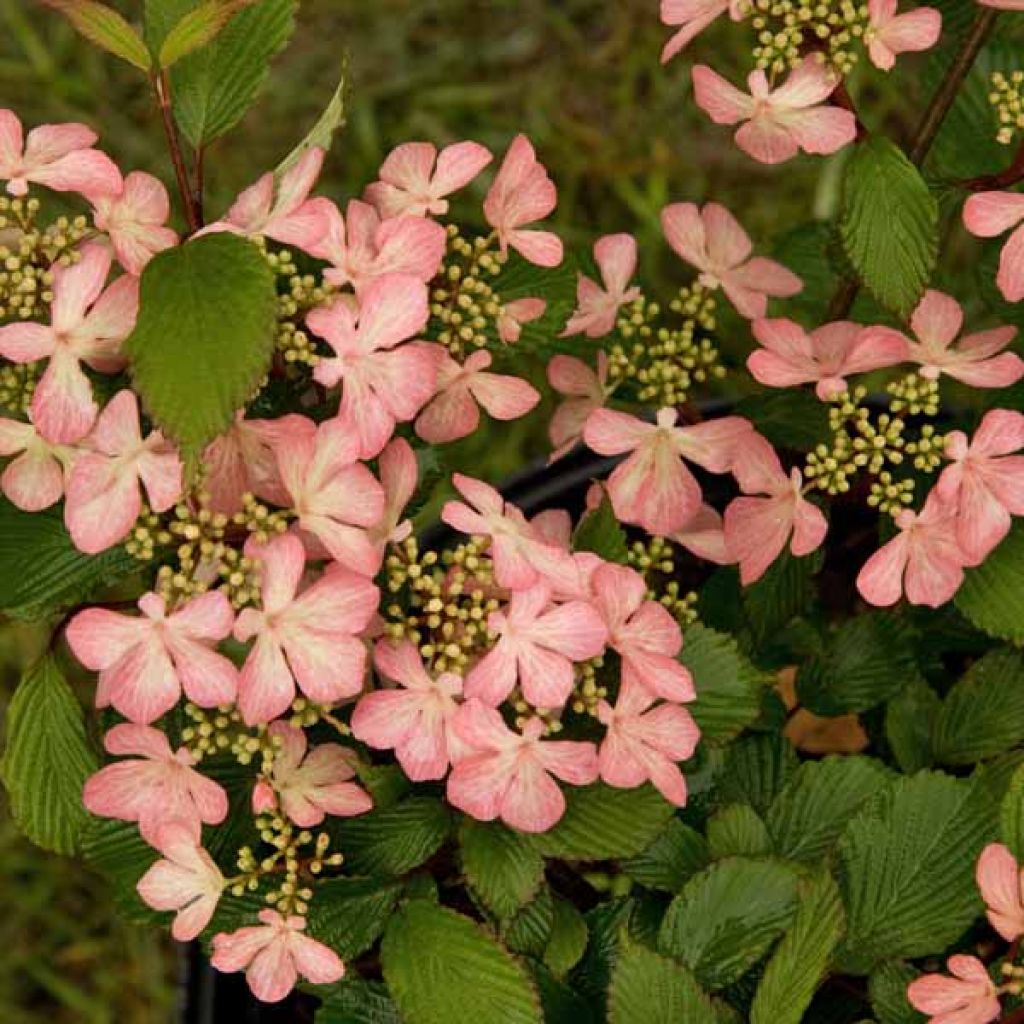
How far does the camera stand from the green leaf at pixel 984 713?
73cm

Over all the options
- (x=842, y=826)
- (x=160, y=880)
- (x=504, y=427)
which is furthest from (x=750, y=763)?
(x=504, y=427)

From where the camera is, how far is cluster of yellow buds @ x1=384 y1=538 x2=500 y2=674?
543 mm

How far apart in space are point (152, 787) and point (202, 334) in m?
0.17

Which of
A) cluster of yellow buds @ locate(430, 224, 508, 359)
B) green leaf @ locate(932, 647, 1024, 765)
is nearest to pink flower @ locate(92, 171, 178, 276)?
cluster of yellow buds @ locate(430, 224, 508, 359)

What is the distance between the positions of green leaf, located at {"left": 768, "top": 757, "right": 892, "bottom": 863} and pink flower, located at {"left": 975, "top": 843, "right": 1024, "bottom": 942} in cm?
15

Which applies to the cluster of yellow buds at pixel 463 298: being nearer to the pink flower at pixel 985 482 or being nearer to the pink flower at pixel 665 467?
the pink flower at pixel 665 467

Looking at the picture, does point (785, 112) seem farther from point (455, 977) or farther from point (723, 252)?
point (455, 977)

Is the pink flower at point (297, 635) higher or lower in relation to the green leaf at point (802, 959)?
higher

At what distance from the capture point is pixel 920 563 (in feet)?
1.99

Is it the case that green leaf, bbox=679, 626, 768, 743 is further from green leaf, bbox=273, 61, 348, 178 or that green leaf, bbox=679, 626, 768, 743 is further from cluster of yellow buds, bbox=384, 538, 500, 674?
green leaf, bbox=273, 61, 348, 178

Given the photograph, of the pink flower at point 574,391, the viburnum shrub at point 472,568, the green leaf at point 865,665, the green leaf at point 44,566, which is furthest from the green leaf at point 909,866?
the green leaf at point 44,566

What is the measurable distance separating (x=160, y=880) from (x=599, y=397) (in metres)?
0.29

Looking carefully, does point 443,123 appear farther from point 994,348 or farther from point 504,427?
point 994,348

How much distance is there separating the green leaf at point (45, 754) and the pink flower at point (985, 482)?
0.34 metres
